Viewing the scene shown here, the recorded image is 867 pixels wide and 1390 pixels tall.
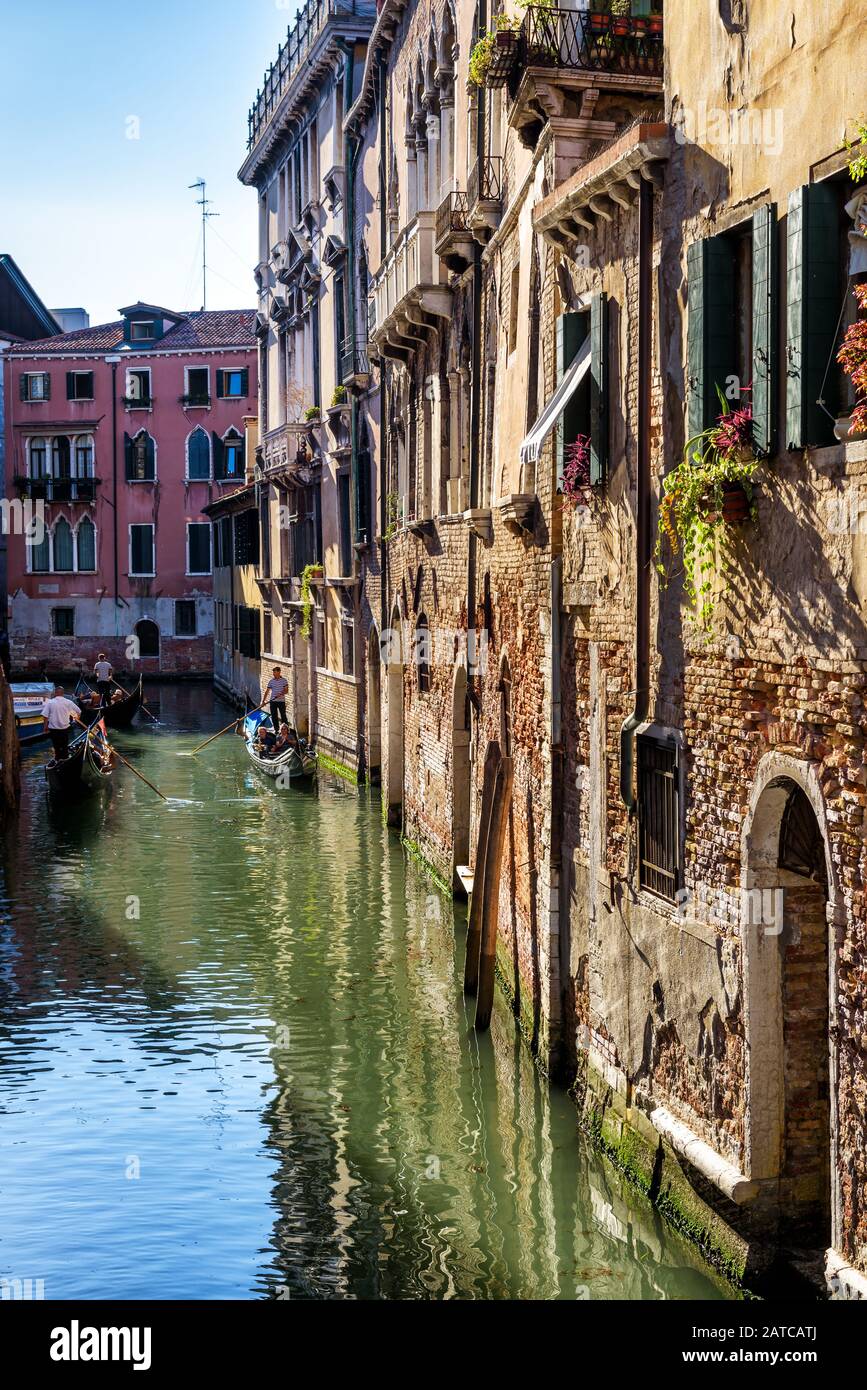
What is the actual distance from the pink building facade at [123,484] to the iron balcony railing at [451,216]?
2597cm

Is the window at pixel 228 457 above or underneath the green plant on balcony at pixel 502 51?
above

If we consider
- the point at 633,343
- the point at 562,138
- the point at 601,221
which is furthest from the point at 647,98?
the point at 633,343

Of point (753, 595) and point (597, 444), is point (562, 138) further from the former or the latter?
point (753, 595)

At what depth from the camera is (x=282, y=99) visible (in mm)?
24672

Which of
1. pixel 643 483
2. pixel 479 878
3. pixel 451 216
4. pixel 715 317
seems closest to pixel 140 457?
pixel 451 216

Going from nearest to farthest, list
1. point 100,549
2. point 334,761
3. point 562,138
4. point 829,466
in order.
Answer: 1. point 829,466
2. point 562,138
3. point 334,761
4. point 100,549

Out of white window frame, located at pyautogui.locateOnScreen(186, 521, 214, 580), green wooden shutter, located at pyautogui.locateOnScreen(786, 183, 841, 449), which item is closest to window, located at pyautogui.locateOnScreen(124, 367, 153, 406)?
white window frame, located at pyautogui.locateOnScreen(186, 521, 214, 580)

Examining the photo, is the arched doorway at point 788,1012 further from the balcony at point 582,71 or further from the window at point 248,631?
the window at point 248,631

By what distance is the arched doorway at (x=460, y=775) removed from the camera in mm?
13047

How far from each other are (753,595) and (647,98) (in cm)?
392

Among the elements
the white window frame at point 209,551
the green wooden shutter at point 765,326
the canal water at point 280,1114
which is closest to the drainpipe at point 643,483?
the green wooden shutter at point 765,326

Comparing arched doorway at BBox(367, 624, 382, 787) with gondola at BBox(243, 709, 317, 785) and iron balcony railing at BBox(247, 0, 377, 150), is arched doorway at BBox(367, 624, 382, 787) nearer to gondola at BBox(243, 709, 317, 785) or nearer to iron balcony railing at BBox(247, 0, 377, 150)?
gondola at BBox(243, 709, 317, 785)

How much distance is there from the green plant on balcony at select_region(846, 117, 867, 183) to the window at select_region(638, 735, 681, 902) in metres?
2.58
